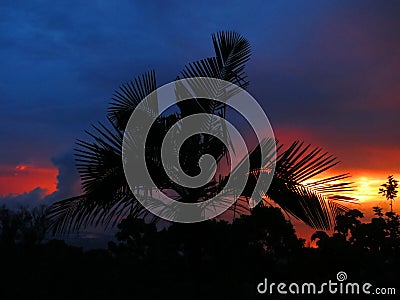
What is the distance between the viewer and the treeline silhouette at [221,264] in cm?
877

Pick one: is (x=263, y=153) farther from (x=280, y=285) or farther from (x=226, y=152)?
(x=280, y=285)

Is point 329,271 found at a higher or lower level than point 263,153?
lower

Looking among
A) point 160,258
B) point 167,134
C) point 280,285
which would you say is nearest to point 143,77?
point 167,134

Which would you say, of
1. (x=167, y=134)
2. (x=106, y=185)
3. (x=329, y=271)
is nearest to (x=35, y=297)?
(x=106, y=185)

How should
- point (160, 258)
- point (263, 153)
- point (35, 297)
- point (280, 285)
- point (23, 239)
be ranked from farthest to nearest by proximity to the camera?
point (23, 239)
point (160, 258)
point (280, 285)
point (35, 297)
point (263, 153)

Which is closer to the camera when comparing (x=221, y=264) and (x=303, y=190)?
(x=303, y=190)

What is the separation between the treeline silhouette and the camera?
345 inches

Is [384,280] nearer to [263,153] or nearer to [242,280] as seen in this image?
[242,280]

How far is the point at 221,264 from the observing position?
36.3 ft

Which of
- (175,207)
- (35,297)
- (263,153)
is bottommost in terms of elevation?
(35,297)

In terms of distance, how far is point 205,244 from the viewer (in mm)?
7145

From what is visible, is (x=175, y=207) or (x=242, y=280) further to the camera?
(x=242, y=280)

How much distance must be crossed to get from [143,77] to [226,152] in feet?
5.84

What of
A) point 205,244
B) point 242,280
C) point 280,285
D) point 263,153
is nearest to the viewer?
point 263,153
